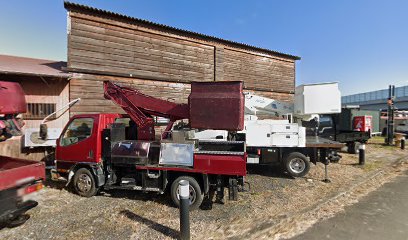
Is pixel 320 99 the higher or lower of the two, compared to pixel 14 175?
higher

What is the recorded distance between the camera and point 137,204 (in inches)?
225

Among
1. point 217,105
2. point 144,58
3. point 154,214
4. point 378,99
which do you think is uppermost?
point 378,99

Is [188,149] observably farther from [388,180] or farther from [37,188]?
[388,180]

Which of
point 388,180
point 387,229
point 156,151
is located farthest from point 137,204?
point 388,180

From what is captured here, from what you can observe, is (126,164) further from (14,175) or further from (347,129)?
(347,129)

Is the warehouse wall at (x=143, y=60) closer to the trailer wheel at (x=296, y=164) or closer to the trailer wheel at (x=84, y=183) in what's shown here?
the trailer wheel at (x=84, y=183)

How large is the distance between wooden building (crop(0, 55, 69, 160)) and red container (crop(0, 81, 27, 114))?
4.14m

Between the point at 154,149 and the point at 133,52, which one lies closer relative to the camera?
the point at 154,149

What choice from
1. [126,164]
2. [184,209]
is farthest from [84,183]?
[184,209]

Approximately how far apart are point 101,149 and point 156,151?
61.0 inches

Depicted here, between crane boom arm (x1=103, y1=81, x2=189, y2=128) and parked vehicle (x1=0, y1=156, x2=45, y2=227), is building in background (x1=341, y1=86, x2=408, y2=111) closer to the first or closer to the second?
crane boom arm (x1=103, y1=81, x2=189, y2=128)

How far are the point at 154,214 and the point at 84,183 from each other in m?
2.37

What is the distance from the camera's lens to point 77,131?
6441mm

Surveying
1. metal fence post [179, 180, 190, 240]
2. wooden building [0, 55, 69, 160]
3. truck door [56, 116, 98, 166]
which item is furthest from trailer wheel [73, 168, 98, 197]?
wooden building [0, 55, 69, 160]
